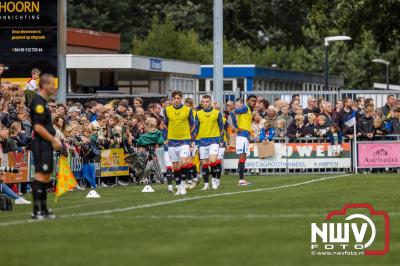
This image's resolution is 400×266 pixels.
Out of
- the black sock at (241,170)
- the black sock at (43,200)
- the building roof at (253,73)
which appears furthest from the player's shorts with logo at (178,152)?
the building roof at (253,73)

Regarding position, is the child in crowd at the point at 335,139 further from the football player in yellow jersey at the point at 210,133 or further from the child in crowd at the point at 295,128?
the football player in yellow jersey at the point at 210,133

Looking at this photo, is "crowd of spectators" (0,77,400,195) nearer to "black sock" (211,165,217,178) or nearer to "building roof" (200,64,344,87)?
"black sock" (211,165,217,178)

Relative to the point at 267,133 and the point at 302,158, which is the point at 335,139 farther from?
the point at 267,133

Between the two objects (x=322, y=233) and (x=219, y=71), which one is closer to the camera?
(x=322, y=233)

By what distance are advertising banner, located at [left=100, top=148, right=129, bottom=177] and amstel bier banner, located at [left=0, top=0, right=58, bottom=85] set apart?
3292 mm

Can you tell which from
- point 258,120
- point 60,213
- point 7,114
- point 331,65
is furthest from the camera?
point 331,65

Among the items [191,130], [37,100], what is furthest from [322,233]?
[191,130]

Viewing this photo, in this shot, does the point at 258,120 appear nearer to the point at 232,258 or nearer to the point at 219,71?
Answer: the point at 219,71

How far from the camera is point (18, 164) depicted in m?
28.5

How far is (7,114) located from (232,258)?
14869mm

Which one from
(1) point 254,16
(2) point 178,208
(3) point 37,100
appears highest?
(1) point 254,16

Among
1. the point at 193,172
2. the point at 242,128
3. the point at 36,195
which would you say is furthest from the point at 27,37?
the point at 36,195

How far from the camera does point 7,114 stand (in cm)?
2828

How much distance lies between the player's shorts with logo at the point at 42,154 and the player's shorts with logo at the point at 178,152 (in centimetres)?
942
